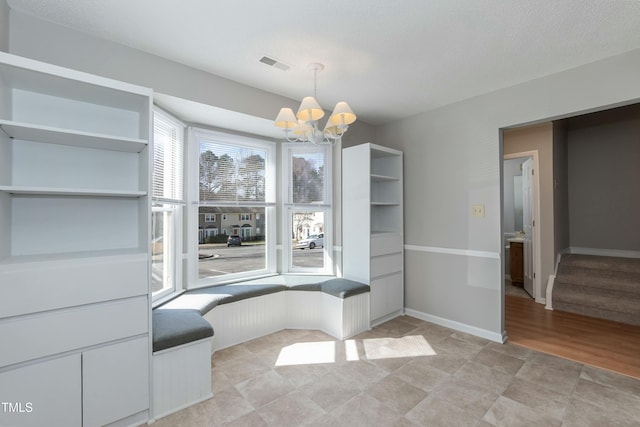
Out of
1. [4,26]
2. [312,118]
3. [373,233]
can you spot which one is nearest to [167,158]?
[4,26]

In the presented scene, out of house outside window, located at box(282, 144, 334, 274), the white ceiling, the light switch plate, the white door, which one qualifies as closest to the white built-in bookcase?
the white ceiling

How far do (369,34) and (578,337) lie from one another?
3.76 meters

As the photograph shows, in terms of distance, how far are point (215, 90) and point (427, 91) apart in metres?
2.17

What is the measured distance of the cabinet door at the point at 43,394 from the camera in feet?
4.88

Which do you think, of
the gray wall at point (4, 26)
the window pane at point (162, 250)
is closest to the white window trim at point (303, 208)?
the window pane at point (162, 250)

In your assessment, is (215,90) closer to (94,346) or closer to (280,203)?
(280,203)

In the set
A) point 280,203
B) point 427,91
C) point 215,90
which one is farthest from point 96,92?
point 427,91

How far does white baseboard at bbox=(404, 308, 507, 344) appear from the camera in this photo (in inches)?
118

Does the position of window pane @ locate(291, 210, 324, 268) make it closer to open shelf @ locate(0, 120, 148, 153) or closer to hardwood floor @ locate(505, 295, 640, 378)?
open shelf @ locate(0, 120, 148, 153)

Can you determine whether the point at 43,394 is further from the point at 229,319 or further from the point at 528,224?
the point at 528,224

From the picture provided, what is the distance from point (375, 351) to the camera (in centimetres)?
277

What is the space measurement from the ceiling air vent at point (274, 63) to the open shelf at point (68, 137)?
3.84 ft

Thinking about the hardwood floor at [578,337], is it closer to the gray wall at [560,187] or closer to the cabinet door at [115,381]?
Answer: the gray wall at [560,187]

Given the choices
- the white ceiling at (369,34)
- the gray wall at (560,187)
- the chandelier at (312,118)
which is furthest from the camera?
the gray wall at (560,187)
